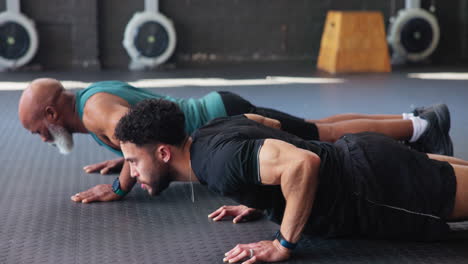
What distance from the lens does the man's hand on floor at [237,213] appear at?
106 inches

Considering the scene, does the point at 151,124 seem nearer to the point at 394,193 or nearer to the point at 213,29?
the point at 394,193

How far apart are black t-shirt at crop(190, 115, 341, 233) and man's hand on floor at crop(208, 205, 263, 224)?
1.16 ft

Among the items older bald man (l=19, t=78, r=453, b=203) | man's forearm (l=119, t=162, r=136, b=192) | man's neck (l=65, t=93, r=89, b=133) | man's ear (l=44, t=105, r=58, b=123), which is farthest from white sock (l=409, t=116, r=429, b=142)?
man's ear (l=44, t=105, r=58, b=123)

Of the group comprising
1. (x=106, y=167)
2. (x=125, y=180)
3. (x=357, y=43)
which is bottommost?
(x=106, y=167)

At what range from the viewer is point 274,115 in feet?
Result: 10.0

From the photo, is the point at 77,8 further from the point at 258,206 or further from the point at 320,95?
the point at 258,206

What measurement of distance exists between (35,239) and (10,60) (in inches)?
222

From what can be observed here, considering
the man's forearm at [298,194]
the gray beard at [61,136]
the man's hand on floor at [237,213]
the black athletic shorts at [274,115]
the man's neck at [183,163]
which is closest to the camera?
the man's forearm at [298,194]

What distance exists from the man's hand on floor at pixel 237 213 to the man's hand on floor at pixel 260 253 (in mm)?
437

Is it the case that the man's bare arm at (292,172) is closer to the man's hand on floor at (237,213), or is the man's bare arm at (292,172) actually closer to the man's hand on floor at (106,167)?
the man's hand on floor at (237,213)

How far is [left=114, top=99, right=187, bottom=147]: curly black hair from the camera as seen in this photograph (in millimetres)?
2158

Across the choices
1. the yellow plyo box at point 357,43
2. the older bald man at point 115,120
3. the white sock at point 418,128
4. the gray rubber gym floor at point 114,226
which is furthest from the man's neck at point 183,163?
the yellow plyo box at point 357,43

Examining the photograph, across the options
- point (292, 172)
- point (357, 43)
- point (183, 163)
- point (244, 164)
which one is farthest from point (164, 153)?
point (357, 43)

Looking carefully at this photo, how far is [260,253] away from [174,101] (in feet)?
3.62
